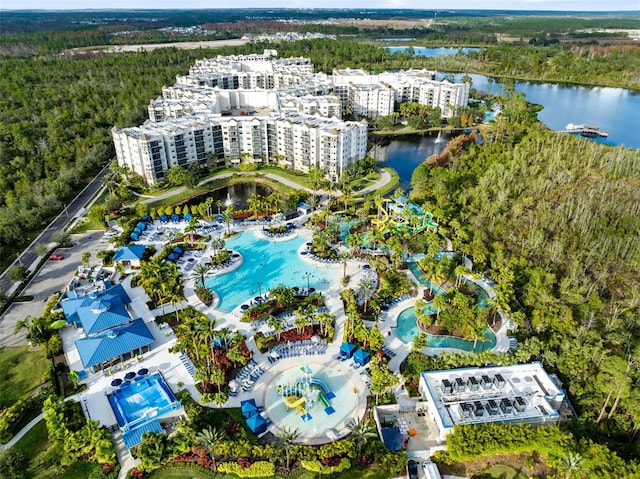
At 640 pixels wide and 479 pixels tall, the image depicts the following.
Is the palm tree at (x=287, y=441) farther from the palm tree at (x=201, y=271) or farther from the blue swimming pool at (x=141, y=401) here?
the palm tree at (x=201, y=271)

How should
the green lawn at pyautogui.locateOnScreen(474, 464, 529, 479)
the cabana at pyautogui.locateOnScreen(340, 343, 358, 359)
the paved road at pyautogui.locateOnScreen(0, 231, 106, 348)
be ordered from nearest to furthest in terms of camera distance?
the green lawn at pyautogui.locateOnScreen(474, 464, 529, 479) → the cabana at pyautogui.locateOnScreen(340, 343, 358, 359) → the paved road at pyautogui.locateOnScreen(0, 231, 106, 348)

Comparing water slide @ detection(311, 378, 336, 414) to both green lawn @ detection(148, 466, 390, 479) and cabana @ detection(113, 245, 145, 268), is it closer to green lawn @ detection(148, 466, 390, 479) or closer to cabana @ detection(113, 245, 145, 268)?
green lawn @ detection(148, 466, 390, 479)

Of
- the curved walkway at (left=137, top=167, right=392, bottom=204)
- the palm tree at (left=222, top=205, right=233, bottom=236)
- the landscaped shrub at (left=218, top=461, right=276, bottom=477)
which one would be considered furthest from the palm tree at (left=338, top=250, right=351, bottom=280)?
the landscaped shrub at (left=218, top=461, right=276, bottom=477)

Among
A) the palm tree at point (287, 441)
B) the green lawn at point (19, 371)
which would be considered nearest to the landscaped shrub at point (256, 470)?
the palm tree at point (287, 441)

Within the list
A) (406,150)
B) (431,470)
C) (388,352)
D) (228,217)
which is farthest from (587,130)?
→ (431,470)

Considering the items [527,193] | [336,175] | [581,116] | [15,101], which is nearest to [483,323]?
[527,193]
